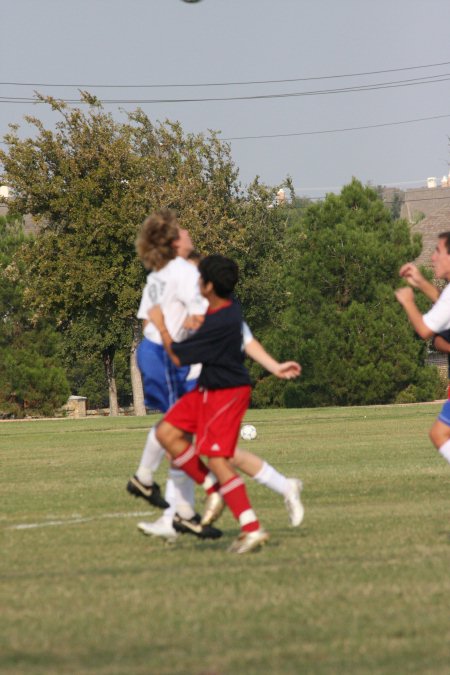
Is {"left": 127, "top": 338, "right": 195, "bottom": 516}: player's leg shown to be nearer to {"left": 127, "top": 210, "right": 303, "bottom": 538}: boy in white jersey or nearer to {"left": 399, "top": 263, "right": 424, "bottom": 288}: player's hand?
{"left": 127, "top": 210, "right": 303, "bottom": 538}: boy in white jersey

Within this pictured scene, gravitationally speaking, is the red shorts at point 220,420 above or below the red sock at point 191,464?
above

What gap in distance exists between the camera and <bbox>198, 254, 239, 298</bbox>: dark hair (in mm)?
8586

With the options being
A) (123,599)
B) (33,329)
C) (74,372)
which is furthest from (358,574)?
(74,372)

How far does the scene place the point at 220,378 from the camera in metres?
8.56

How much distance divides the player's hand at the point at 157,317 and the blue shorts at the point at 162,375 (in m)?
0.45

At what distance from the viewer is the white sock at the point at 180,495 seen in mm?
9164

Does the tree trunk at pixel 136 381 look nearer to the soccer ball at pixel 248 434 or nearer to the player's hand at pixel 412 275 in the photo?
the soccer ball at pixel 248 434

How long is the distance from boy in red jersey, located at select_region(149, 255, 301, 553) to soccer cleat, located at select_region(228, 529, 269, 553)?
0.08 ft

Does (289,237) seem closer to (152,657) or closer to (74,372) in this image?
(74,372)

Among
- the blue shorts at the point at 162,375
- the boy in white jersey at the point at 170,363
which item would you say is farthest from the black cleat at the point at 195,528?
the blue shorts at the point at 162,375

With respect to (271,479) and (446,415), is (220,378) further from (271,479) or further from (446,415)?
(446,415)

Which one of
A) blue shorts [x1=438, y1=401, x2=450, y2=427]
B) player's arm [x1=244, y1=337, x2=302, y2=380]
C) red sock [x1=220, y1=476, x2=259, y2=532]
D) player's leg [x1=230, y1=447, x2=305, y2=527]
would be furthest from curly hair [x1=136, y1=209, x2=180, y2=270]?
blue shorts [x1=438, y1=401, x2=450, y2=427]

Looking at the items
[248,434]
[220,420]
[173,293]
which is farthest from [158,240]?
[248,434]

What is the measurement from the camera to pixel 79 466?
1811cm
